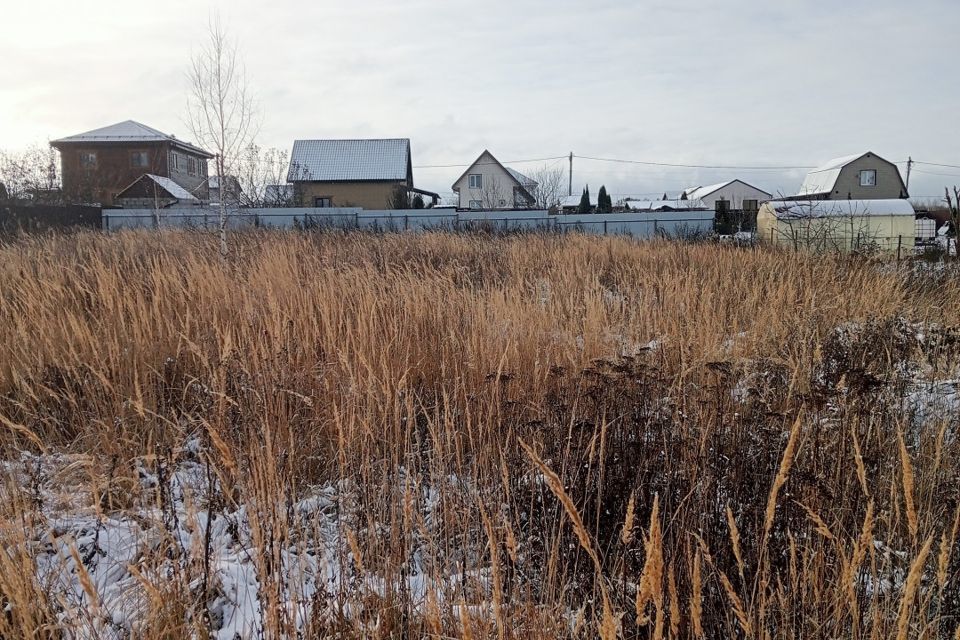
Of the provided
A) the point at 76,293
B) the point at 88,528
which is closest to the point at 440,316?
the point at 88,528

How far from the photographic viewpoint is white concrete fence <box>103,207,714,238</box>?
16.3 metres

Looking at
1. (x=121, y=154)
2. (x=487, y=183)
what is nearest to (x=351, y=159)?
(x=487, y=183)

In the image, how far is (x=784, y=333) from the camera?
457 cm

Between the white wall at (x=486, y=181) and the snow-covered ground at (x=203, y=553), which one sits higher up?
the white wall at (x=486, y=181)

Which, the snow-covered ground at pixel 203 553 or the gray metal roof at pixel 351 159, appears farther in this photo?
the gray metal roof at pixel 351 159

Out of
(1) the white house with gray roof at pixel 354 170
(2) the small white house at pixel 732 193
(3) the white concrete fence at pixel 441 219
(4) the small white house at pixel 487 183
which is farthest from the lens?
(2) the small white house at pixel 732 193

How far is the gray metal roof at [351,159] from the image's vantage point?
3728 centimetres

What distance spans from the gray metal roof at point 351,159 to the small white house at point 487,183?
8.59 metres

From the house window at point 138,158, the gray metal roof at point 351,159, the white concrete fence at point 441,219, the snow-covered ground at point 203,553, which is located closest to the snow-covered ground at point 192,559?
the snow-covered ground at point 203,553

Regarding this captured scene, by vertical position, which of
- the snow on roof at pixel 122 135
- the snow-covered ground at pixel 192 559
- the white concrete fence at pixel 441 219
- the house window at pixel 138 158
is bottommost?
the snow-covered ground at pixel 192 559

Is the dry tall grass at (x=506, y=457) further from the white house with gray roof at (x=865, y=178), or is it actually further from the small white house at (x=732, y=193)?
the small white house at (x=732, y=193)

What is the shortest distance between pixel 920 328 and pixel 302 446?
5.02 m

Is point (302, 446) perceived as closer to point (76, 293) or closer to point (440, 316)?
point (440, 316)

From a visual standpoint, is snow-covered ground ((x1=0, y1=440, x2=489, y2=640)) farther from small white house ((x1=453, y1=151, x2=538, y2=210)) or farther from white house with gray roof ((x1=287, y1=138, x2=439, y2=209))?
small white house ((x1=453, y1=151, x2=538, y2=210))
